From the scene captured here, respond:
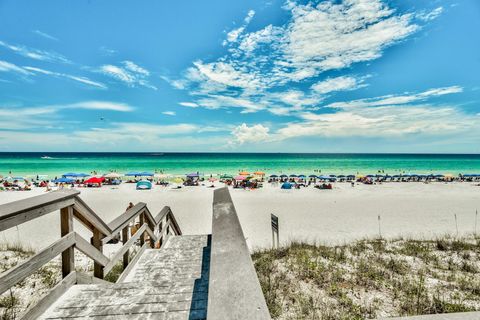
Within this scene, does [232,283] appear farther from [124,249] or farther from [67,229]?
[124,249]

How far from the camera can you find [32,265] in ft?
6.20

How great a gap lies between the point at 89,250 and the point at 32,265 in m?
0.74

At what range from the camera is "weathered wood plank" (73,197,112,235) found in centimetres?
242

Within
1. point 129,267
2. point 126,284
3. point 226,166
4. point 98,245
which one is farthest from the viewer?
point 226,166

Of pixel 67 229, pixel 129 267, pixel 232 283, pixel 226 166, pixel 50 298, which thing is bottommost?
pixel 226 166

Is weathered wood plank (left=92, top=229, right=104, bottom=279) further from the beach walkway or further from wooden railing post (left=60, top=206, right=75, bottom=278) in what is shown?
wooden railing post (left=60, top=206, right=75, bottom=278)

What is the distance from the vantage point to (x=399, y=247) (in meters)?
6.77

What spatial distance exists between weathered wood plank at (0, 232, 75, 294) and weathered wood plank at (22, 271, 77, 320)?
0.91ft

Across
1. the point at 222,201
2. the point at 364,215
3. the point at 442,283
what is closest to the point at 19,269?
the point at 222,201

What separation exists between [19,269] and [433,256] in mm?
7542

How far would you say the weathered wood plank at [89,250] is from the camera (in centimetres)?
246

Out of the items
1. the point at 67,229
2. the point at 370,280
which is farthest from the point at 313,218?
the point at 67,229

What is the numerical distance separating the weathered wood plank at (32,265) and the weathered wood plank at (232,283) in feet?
4.55

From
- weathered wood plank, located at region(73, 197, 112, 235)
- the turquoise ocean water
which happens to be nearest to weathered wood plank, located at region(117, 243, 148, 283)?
weathered wood plank, located at region(73, 197, 112, 235)
